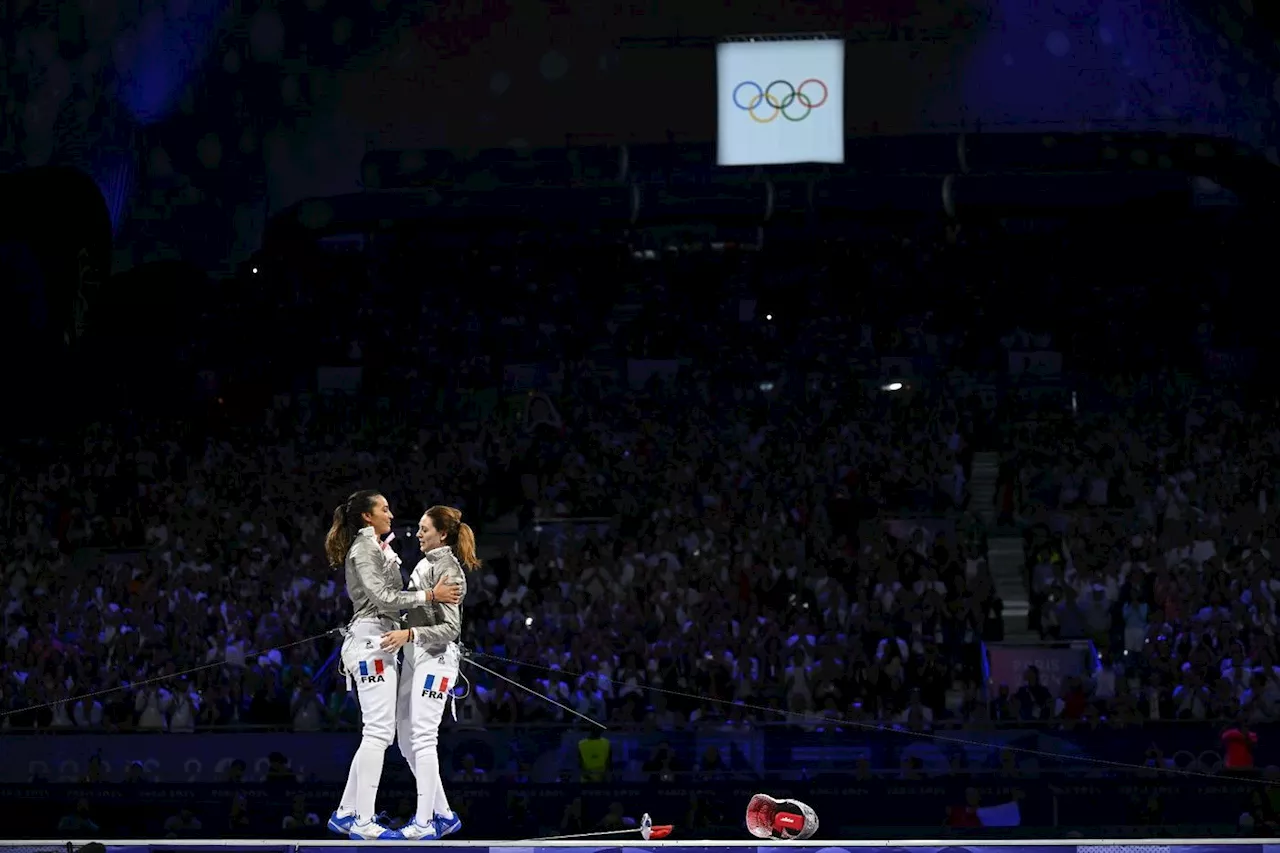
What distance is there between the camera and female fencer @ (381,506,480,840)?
27.9 ft

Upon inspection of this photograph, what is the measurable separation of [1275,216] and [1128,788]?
16.8 metres

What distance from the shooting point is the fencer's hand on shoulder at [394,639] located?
8.43m

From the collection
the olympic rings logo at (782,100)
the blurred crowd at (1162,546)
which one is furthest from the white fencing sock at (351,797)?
the olympic rings logo at (782,100)

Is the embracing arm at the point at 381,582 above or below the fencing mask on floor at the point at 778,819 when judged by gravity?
above

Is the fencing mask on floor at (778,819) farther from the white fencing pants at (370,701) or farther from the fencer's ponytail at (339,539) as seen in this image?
the fencer's ponytail at (339,539)

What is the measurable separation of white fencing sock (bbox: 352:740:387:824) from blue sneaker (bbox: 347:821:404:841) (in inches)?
1.6

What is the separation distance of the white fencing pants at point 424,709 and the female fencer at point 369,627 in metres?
0.12

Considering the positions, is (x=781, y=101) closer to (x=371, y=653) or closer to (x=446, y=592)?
(x=446, y=592)

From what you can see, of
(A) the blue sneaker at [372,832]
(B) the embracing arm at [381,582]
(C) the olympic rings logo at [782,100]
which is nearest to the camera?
(A) the blue sneaker at [372,832]

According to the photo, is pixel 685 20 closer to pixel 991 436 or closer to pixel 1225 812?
pixel 991 436

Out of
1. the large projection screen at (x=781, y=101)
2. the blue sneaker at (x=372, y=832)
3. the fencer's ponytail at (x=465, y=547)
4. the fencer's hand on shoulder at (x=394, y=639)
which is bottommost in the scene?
the blue sneaker at (x=372, y=832)

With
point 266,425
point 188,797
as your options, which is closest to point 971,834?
point 188,797

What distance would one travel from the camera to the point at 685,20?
91.3 feet

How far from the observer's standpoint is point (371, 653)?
8500 mm
